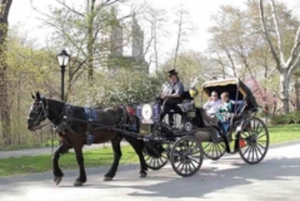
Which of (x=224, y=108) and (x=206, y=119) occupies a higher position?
(x=224, y=108)

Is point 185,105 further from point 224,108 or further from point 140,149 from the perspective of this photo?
point 224,108

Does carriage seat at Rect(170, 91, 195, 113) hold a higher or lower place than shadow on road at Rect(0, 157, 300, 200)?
higher

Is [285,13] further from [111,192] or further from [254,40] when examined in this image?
[111,192]

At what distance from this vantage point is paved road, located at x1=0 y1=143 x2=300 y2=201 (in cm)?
849

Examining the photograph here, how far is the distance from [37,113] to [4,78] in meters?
14.7

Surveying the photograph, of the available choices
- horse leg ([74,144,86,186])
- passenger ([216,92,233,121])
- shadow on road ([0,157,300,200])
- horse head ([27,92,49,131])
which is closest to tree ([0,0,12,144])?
shadow on road ([0,157,300,200])

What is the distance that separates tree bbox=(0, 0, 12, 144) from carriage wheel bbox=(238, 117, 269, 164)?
1382 cm

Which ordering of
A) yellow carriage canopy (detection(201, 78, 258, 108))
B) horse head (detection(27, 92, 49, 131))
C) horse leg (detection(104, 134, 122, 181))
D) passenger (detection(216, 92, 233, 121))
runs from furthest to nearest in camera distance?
yellow carriage canopy (detection(201, 78, 258, 108)) < passenger (detection(216, 92, 233, 121)) < horse leg (detection(104, 134, 122, 181)) < horse head (detection(27, 92, 49, 131))

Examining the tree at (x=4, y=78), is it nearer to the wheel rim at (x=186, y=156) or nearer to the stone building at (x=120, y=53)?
the stone building at (x=120, y=53)

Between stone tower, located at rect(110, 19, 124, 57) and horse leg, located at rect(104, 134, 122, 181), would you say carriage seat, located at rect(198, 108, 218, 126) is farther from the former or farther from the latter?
stone tower, located at rect(110, 19, 124, 57)

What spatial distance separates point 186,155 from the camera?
10.7m

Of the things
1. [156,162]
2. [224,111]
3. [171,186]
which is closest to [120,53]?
[224,111]

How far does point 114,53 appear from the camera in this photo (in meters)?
28.4

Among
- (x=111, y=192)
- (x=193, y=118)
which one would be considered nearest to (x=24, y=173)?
(x=111, y=192)
